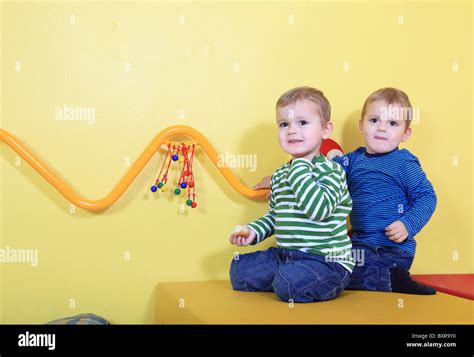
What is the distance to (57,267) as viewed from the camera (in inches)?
66.4

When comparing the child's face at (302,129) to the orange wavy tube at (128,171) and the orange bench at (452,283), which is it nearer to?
the orange wavy tube at (128,171)

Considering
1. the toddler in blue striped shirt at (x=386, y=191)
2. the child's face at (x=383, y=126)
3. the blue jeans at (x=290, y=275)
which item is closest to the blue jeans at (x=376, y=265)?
the toddler in blue striped shirt at (x=386, y=191)

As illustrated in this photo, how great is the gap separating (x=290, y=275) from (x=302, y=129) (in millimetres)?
345

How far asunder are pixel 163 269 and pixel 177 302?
29 centimetres

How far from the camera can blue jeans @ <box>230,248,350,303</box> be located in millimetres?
1377

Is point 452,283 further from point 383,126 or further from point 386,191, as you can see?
point 383,126

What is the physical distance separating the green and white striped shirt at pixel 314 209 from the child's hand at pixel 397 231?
0.15 metres

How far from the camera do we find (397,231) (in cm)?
159

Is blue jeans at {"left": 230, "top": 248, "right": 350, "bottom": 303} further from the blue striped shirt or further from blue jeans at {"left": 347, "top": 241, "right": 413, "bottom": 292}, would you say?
the blue striped shirt

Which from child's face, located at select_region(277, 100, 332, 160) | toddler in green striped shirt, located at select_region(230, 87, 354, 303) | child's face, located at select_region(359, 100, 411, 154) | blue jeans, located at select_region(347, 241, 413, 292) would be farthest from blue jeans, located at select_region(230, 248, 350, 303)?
child's face, located at select_region(359, 100, 411, 154)

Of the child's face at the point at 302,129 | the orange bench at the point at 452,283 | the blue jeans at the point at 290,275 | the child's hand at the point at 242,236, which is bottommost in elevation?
the orange bench at the point at 452,283

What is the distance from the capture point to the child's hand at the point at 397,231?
5.20 feet

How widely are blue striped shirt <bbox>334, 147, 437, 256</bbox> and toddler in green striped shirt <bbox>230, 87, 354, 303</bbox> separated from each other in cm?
18


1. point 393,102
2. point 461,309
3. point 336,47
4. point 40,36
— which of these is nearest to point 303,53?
point 336,47
